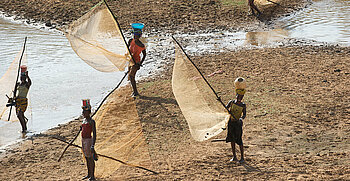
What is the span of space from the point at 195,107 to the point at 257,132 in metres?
1.67

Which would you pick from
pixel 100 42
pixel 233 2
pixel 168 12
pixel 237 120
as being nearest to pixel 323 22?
pixel 233 2

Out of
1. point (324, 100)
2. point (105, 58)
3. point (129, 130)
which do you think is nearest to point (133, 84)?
point (105, 58)

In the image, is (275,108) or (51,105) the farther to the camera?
(51,105)

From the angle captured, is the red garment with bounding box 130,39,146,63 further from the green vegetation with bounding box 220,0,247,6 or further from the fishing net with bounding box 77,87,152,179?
the green vegetation with bounding box 220,0,247,6

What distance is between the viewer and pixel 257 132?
726cm

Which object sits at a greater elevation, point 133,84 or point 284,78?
point 133,84

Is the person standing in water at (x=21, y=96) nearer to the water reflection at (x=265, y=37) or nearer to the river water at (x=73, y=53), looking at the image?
the river water at (x=73, y=53)

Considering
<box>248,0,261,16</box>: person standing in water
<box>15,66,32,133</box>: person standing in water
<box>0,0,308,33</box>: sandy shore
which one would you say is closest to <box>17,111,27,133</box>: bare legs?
<box>15,66,32,133</box>: person standing in water

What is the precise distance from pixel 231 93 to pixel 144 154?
3613 millimetres

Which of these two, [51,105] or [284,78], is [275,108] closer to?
[284,78]

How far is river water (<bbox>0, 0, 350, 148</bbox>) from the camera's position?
9562 millimetres

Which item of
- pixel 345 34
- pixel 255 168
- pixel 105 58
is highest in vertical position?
pixel 105 58

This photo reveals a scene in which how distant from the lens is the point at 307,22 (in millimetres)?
16422

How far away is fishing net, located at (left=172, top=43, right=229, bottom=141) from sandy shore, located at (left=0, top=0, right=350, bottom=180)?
59 cm
